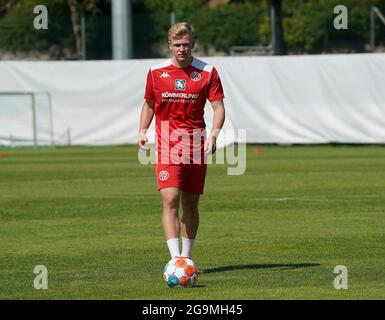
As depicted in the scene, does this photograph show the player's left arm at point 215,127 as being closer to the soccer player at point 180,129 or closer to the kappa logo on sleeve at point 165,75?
the soccer player at point 180,129

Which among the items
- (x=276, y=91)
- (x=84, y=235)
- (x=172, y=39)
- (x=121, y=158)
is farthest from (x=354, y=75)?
(x=172, y=39)

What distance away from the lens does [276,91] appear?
33.5m

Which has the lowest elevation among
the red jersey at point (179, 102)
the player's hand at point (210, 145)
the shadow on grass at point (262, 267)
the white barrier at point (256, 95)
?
the shadow on grass at point (262, 267)

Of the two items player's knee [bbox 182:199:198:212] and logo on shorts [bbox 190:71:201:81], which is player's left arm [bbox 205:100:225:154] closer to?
logo on shorts [bbox 190:71:201:81]

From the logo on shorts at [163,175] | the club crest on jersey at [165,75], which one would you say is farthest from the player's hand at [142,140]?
the club crest on jersey at [165,75]

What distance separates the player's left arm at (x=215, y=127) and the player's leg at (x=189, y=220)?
1.65 ft

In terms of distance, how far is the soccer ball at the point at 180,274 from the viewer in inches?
432

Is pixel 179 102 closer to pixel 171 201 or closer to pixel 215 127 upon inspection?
pixel 215 127

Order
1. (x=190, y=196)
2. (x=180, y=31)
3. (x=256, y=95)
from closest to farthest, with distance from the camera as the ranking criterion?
(x=180, y=31), (x=190, y=196), (x=256, y=95)

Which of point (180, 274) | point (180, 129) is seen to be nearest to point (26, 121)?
point (180, 129)

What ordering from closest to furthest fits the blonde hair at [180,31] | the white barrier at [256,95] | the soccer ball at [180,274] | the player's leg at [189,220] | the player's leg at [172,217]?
the soccer ball at [180,274] < the blonde hair at [180,31] < the player's leg at [172,217] < the player's leg at [189,220] < the white barrier at [256,95]

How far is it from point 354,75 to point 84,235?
18926 mm

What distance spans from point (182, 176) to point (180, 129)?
1.44 feet

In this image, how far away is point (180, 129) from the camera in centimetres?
1170
